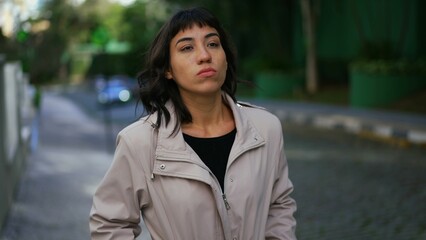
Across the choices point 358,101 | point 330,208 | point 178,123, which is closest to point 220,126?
point 178,123

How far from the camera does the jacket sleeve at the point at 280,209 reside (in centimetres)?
262

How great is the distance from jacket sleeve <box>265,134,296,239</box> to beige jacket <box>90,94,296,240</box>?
10cm

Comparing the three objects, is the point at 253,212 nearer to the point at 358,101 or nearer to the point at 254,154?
the point at 254,154

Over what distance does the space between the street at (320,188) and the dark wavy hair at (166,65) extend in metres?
4.02

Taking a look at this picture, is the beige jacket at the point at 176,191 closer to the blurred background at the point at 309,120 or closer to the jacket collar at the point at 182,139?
the jacket collar at the point at 182,139

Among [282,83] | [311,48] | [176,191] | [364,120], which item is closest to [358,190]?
[176,191]

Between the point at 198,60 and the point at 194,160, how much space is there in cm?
33

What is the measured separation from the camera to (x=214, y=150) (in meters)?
2.52

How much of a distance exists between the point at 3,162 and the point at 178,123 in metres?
5.38

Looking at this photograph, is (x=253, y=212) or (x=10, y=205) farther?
(x=10, y=205)

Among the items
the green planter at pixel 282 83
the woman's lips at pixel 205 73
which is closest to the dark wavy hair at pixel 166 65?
the woman's lips at pixel 205 73

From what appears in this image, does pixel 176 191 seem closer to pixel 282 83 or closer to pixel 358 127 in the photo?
pixel 358 127

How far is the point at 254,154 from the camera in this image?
251 centimetres

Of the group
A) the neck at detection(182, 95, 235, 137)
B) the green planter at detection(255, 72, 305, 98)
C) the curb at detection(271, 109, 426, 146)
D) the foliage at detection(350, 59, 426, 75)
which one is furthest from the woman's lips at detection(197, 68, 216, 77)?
the green planter at detection(255, 72, 305, 98)
